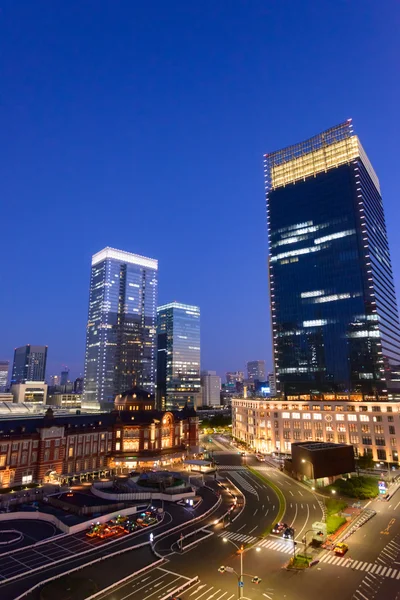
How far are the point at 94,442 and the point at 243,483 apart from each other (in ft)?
157

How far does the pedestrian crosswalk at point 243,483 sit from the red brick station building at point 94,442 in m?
27.8

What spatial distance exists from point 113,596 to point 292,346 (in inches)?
5470

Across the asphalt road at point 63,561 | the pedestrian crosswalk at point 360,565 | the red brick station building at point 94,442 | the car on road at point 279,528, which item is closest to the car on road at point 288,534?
the car on road at point 279,528

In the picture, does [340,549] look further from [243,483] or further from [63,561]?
[243,483]

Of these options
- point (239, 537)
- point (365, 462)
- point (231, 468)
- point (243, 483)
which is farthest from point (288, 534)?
point (365, 462)

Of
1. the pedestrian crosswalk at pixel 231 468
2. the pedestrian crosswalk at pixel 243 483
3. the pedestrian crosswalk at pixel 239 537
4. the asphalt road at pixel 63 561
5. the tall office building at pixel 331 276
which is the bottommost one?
the pedestrian crosswalk at pixel 231 468

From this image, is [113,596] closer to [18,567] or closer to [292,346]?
[18,567]

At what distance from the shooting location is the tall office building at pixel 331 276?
510 feet

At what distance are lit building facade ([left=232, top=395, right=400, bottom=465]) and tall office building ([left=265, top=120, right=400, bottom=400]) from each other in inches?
573

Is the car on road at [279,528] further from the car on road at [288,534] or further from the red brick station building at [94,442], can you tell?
the red brick station building at [94,442]

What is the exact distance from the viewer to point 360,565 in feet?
173

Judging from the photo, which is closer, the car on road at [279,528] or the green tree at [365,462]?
the car on road at [279,528]

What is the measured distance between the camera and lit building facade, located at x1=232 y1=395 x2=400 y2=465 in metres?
128

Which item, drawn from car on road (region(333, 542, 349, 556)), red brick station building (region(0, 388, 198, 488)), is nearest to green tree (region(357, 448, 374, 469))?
red brick station building (region(0, 388, 198, 488))
